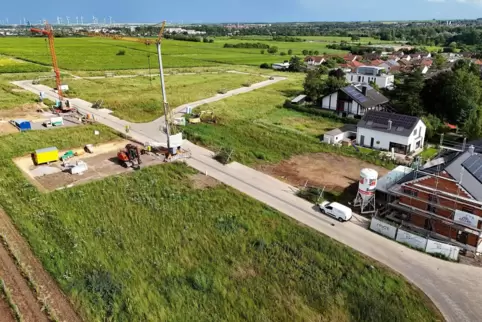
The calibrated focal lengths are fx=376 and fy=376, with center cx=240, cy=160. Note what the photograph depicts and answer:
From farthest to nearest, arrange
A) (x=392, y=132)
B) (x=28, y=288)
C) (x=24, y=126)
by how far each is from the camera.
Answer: (x=24, y=126)
(x=392, y=132)
(x=28, y=288)

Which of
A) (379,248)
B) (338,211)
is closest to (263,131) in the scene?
(338,211)

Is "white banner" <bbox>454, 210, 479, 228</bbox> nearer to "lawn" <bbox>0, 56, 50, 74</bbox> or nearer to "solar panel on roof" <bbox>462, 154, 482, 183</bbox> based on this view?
"solar panel on roof" <bbox>462, 154, 482, 183</bbox>

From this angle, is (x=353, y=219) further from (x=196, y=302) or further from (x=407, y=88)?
(x=407, y=88)

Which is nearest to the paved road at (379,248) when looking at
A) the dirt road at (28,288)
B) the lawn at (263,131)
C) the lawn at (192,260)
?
the lawn at (192,260)

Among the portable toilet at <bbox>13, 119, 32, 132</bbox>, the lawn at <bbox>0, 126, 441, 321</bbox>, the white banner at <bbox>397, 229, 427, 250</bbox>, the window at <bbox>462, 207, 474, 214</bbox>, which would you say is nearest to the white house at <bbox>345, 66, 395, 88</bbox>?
the window at <bbox>462, 207, 474, 214</bbox>

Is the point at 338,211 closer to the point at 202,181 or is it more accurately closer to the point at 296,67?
the point at 202,181

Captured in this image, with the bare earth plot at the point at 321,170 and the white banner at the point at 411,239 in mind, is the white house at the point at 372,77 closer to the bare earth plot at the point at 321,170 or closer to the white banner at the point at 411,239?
the bare earth plot at the point at 321,170
